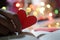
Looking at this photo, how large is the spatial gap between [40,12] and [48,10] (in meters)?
0.11

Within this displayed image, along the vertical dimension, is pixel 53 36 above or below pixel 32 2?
below

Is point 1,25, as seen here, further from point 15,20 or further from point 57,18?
point 57,18

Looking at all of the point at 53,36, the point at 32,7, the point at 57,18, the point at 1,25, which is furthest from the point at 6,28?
the point at 57,18

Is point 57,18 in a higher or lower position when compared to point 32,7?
lower

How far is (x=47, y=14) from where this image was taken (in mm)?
2109

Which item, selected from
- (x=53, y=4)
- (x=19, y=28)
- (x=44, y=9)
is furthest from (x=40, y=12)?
(x=19, y=28)

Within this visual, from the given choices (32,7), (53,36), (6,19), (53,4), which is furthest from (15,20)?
(53,4)

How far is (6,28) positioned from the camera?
2.21 ft

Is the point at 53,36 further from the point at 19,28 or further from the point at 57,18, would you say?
the point at 57,18

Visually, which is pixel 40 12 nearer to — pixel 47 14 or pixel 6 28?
pixel 47 14

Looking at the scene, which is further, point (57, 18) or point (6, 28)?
point (57, 18)

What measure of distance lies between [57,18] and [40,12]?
254 millimetres

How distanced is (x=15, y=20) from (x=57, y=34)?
188 mm

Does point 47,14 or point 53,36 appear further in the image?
point 47,14
